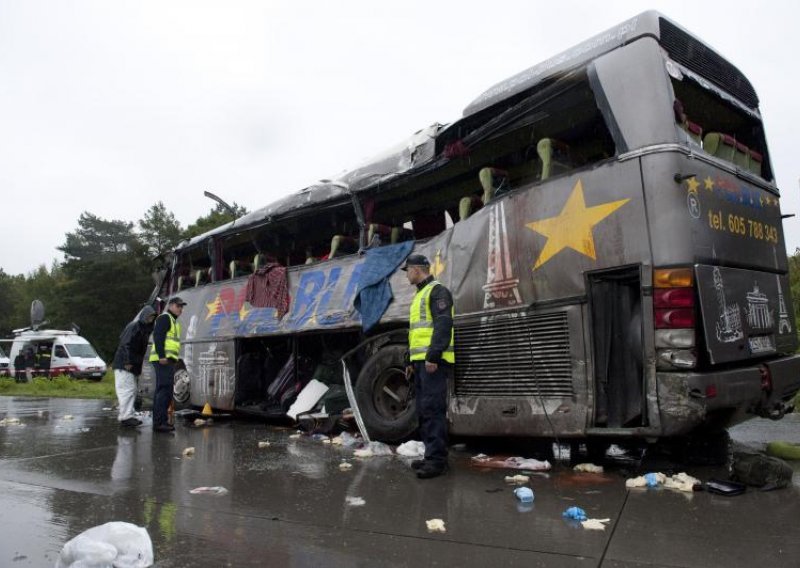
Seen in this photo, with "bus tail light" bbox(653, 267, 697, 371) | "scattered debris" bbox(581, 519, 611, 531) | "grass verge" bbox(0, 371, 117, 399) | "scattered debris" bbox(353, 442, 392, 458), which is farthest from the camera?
"grass verge" bbox(0, 371, 117, 399)

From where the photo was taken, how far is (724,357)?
3.90m

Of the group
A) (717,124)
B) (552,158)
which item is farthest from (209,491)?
(717,124)

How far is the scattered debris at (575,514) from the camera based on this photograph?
3242 millimetres

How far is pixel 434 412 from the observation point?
15.0ft

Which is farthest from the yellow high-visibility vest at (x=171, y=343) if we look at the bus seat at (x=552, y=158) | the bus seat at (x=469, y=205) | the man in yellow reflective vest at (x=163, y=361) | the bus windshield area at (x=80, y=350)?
the bus windshield area at (x=80, y=350)

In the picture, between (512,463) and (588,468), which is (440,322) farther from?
(588,468)

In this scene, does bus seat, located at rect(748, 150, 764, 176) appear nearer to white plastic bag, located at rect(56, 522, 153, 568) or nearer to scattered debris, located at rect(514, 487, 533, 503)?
scattered debris, located at rect(514, 487, 533, 503)

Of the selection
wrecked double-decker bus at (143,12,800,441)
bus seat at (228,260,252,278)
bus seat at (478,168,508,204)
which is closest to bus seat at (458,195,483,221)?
wrecked double-decker bus at (143,12,800,441)

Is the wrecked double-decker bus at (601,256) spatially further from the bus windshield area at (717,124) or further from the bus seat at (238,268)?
the bus seat at (238,268)

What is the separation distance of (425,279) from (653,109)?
206 centimetres

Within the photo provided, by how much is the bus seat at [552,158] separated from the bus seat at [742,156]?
1.34m

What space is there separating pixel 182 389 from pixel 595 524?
740 centimetres

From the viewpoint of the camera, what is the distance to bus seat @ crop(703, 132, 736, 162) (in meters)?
4.64

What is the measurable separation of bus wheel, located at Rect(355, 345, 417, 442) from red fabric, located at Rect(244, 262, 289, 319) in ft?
6.43
